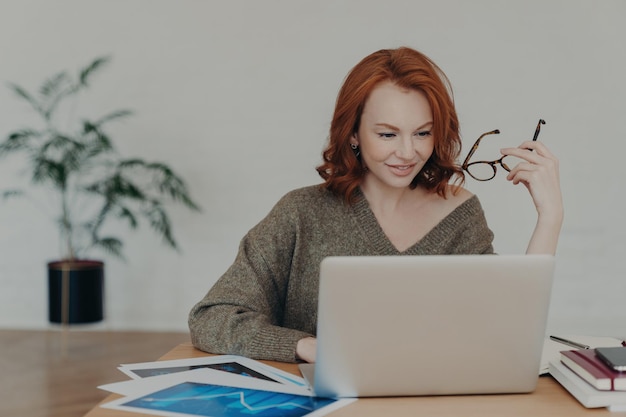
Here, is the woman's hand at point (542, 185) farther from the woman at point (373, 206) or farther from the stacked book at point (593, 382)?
the stacked book at point (593, 382)

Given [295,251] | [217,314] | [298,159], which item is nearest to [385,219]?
[295,251]

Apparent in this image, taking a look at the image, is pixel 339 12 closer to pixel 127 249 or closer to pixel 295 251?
pixel 127 249

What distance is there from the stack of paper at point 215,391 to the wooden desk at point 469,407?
0.03m

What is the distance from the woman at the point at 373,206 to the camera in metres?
1.73

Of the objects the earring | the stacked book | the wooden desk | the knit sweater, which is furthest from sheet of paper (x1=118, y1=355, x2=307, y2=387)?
the earring

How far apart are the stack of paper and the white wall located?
3.26 m

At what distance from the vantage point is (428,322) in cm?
120

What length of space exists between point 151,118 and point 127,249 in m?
0.82

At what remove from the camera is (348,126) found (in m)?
1.92

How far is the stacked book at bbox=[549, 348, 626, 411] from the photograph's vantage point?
1261 millimetres

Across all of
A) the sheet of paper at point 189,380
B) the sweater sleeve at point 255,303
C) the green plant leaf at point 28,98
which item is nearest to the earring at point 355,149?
the sweater sleeve at point 255,303

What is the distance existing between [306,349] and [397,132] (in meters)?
0.57

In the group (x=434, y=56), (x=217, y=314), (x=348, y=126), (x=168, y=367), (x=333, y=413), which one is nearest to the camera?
(x=333, y=413)

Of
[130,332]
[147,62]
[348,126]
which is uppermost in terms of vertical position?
[147,62]
